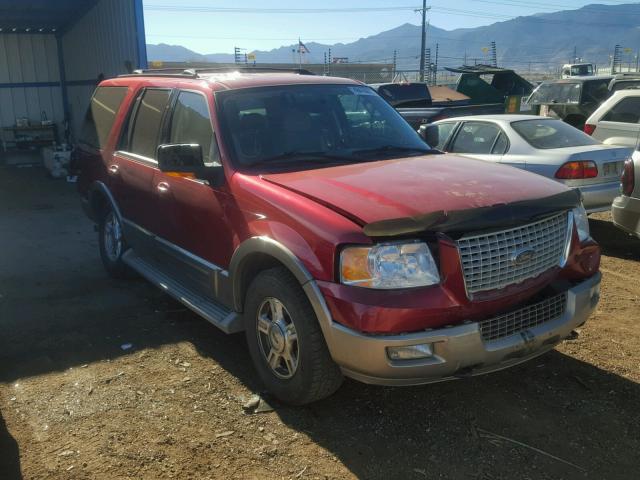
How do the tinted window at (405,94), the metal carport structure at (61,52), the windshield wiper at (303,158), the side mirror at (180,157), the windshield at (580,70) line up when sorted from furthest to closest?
the windshield at (580,70), the tinted window at (405,94), the metal carport structure at (61,52), the windshield wiper at (303,158), the side mirror at (180,157)

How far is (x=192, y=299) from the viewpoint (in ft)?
13.9

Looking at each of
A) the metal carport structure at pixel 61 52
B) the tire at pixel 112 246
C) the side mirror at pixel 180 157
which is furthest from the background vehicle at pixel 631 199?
the metal carport structure at pixel 61 52

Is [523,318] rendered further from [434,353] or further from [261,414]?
[261,414]

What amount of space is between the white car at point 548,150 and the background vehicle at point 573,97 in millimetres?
8439

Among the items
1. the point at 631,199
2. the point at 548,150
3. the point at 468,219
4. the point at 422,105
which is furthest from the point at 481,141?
the point at 422,105

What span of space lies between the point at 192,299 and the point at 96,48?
1076 cm

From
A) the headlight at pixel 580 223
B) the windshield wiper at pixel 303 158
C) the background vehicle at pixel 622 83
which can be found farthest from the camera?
the background vehicle at pixel 622 83

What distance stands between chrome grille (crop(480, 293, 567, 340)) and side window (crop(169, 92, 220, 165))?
2063 mm

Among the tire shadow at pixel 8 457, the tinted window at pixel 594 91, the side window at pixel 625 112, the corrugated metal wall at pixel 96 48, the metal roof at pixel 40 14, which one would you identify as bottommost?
the tire shadow at pixel 8 457

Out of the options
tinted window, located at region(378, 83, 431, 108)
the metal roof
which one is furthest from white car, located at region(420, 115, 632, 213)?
the metal roof

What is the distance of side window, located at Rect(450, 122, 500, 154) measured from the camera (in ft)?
24.5

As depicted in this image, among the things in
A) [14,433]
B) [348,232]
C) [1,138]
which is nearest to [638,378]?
[348,232]

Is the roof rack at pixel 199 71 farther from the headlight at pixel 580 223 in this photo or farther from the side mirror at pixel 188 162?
the headlight at pixel 580 223

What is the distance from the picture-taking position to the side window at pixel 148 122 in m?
4.77
